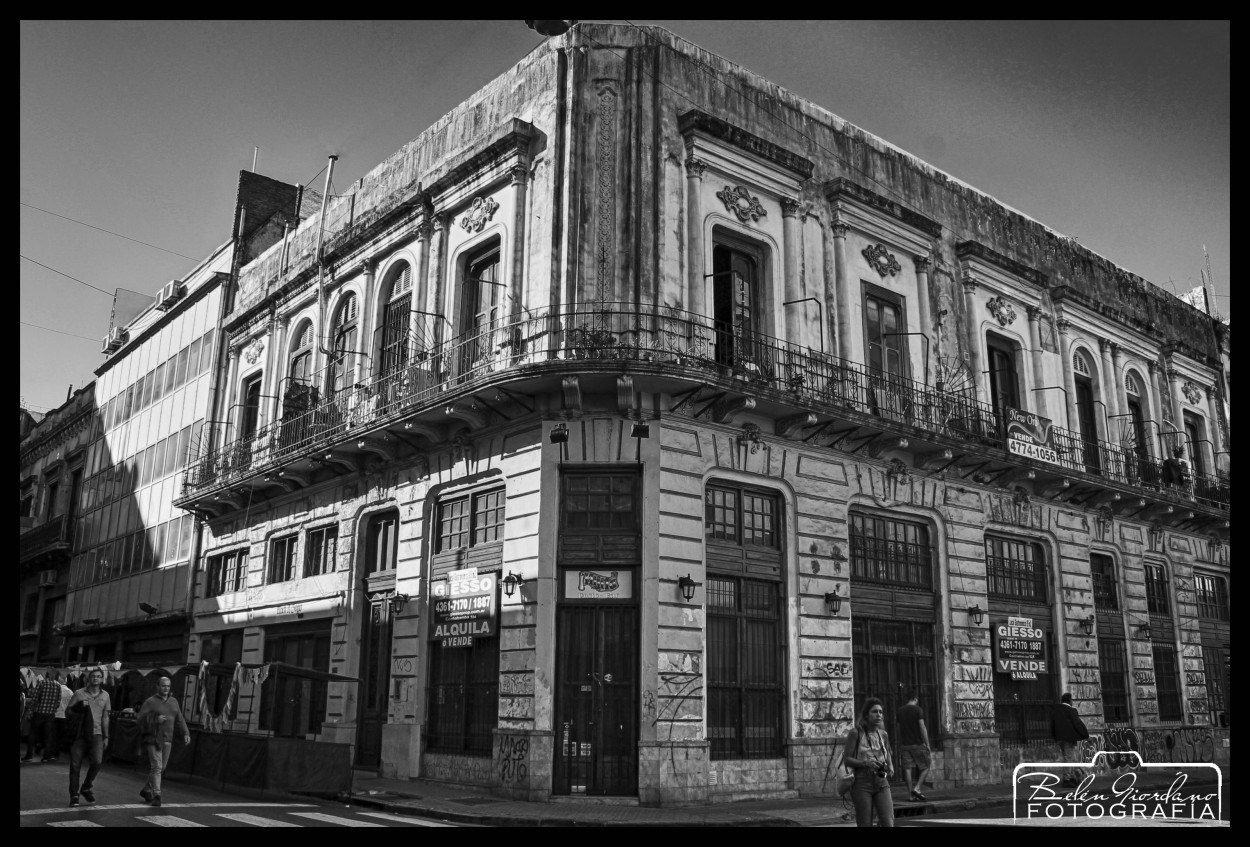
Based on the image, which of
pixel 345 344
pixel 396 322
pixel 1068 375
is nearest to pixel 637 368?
pixel 396 322

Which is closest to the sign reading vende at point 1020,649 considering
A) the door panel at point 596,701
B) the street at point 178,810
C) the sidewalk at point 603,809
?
the sidewalk at point 603,809

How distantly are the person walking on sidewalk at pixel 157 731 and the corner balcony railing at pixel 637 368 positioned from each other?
256 inches

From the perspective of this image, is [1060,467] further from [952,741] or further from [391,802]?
[391,802]

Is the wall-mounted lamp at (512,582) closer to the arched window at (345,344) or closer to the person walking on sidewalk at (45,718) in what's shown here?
the arched window at (345,344)

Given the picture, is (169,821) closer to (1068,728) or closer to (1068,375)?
(1068,728)

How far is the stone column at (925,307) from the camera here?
22344mm

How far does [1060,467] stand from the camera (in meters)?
23.2

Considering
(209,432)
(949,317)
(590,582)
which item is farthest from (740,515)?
(209,432)

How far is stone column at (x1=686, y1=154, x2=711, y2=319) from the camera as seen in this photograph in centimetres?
1858

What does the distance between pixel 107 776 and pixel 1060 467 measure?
65.6ft

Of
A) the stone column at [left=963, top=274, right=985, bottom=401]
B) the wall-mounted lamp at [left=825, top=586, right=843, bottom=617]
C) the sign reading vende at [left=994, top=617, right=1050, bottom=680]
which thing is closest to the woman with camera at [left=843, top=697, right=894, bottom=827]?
the wall-mounted lamp at [left=825, top=586, right=843, bottom=617]

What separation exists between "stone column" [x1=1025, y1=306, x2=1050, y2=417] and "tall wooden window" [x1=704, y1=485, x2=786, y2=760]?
32.0 feet

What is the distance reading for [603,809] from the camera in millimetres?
14734

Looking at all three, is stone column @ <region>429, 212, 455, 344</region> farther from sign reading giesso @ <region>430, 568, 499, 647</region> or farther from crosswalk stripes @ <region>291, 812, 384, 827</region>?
crosswalk stripes @ <region>291, 812, 384, 827</region>
